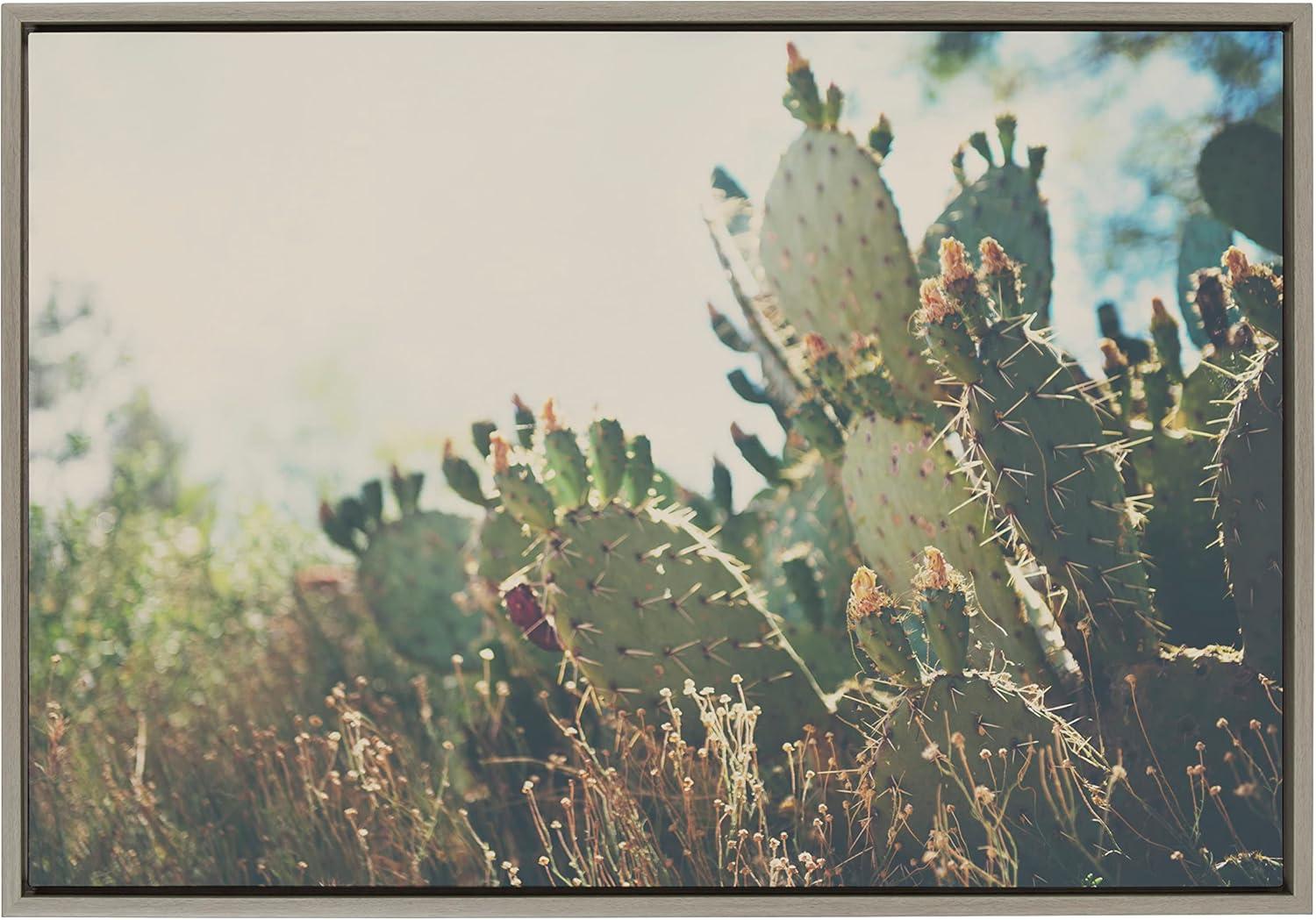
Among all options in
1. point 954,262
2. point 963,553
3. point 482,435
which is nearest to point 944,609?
point 963,553

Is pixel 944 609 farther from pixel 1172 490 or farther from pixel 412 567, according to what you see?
pixel 412 567

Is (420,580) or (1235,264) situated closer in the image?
(1235,264)

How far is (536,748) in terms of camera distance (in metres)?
2.49

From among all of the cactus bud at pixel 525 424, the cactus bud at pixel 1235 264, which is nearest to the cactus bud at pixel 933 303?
the cactus bud at pixel 1235 264

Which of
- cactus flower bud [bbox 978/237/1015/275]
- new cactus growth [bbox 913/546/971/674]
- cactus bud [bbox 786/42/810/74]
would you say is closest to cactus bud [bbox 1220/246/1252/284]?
cactus flower bud [bbox 978/237/1015/275]

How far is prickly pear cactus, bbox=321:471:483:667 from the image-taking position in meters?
2.58

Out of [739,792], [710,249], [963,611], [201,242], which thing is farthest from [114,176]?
[963,611]

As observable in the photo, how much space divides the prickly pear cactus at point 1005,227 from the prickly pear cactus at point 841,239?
0.31 ft

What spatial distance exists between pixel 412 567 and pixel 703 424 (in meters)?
0.85

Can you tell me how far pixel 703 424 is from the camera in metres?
2.45

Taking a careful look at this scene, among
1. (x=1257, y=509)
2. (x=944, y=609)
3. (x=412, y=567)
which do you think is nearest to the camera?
(x=944, y=609)

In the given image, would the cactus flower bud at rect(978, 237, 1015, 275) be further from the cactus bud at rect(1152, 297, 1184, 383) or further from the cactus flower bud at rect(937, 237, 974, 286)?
the cactus bud at rect(1152, 297, 1184, 383)

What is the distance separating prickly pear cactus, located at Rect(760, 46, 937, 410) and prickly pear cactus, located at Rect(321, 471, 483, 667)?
1061 millimetres

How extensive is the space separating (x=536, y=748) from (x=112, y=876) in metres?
1.07
